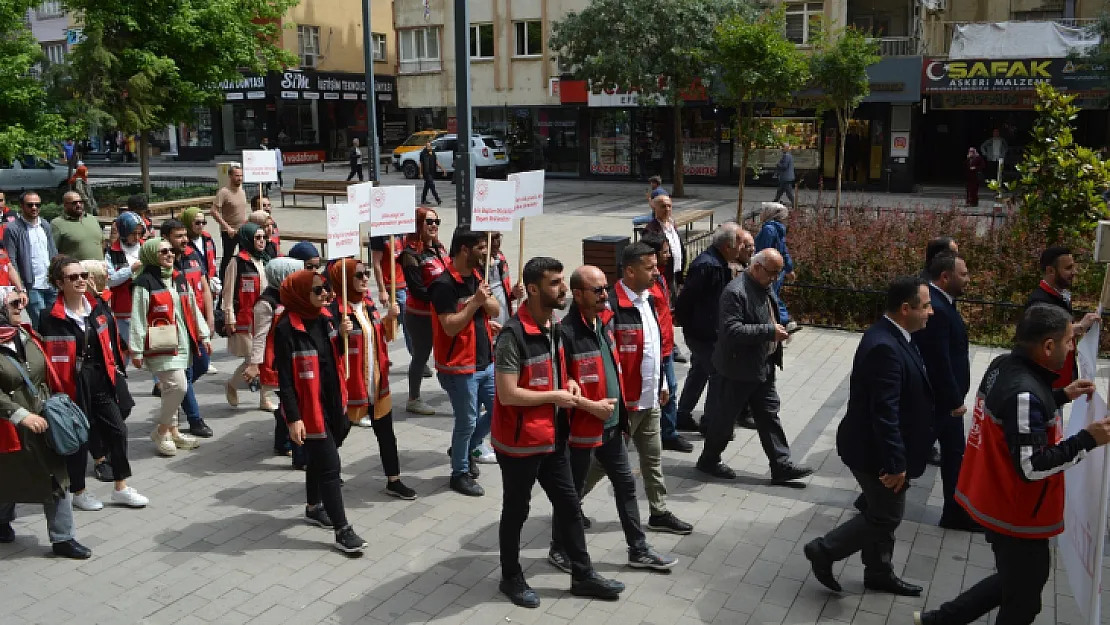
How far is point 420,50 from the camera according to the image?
Answer: 40.2 metres

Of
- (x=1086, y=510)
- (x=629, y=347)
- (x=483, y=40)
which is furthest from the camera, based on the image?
(x=483, y=40)

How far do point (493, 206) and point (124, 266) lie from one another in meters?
3.99

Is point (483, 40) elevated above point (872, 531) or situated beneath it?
elevated above

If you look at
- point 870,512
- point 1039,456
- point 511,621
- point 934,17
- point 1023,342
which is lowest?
point 511,621

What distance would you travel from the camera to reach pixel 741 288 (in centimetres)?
720

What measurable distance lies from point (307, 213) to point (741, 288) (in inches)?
835

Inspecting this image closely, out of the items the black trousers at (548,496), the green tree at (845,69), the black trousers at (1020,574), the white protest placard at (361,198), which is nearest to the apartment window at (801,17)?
the green tree at (845,69)

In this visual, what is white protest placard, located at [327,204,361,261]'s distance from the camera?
6.95 metres

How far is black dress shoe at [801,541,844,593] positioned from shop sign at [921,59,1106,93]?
969 inches

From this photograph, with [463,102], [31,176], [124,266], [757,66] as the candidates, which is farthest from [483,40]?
[124,266]

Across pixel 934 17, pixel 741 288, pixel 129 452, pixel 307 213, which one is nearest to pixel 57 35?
pixel 307 213

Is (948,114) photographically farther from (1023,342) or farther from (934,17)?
(1023,342)

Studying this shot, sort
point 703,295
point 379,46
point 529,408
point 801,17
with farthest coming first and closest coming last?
1. point 379,46
2. point 801,17
3. point 703,295
4. point 529,408

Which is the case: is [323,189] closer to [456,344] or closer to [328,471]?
[456,344]
